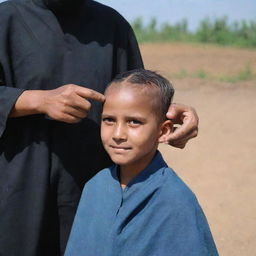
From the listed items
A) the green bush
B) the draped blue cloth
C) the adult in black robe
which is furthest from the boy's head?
the green bush

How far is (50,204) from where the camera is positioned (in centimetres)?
245

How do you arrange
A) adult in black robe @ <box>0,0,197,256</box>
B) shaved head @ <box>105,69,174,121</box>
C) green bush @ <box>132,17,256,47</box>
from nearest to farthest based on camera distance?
1. shaved head @ <box>105,69,174,121</box>
2. adult in black robe @ <box>0,0,197,256</box>
3. green bush @ <box>132,17,256,47</box>

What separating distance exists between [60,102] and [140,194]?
0.47 m

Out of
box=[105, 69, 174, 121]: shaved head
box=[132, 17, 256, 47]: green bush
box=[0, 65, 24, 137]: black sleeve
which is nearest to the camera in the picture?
box=[105, 69, 174, 121]: shaved head

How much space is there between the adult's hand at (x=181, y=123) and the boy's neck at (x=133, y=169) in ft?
0.39

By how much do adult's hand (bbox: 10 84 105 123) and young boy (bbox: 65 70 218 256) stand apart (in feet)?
0.30

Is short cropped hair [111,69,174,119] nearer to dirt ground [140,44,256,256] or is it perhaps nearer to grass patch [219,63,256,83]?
dirt ground [140,44,256,256]

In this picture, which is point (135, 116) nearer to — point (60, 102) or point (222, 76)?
point (60, 102)

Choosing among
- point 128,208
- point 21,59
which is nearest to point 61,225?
point 128,208

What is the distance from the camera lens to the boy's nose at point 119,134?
2012mm

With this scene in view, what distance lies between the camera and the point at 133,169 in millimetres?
2148

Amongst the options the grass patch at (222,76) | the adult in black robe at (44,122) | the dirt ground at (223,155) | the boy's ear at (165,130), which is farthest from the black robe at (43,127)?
the grass patch at (222,76)

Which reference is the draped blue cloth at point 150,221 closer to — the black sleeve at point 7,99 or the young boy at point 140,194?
the young boy at point 140,194

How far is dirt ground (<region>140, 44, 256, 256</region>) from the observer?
16.9 feet
